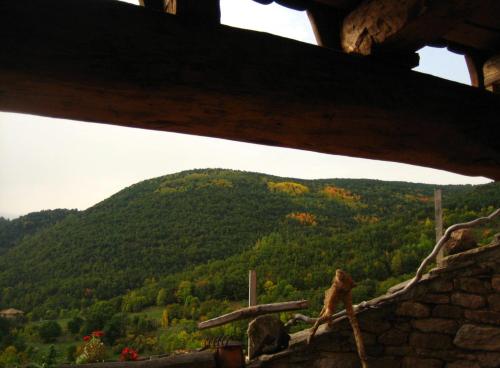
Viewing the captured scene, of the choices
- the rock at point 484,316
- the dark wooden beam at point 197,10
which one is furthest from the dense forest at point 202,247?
the dark wooden beam at point 197,10

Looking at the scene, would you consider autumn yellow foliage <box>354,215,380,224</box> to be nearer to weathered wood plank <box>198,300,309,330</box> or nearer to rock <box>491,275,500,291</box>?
rock <box>491,275,500,291</box>

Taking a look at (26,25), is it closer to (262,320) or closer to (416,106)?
(416,106)

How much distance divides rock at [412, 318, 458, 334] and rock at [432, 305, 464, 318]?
0.05 meters

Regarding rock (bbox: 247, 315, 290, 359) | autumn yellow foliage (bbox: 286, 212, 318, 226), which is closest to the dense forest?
autumn yellow foliage (bbox: 286, 212, 318, 226)

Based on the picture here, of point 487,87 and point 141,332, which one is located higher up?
point 487,87

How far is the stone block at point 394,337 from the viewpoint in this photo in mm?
4496

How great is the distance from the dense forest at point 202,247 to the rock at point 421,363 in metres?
2.18

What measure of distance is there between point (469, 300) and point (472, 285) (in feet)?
0.47

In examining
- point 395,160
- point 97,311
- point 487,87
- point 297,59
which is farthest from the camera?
point 97,311

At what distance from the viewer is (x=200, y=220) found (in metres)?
12.1

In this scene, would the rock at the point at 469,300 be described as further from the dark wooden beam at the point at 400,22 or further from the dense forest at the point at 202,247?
the dark wooden beam at the point at 400,22

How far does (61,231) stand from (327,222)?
710 centimetres

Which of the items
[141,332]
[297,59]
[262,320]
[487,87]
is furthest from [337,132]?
[141,332]

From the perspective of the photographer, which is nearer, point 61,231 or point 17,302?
point 17,302
